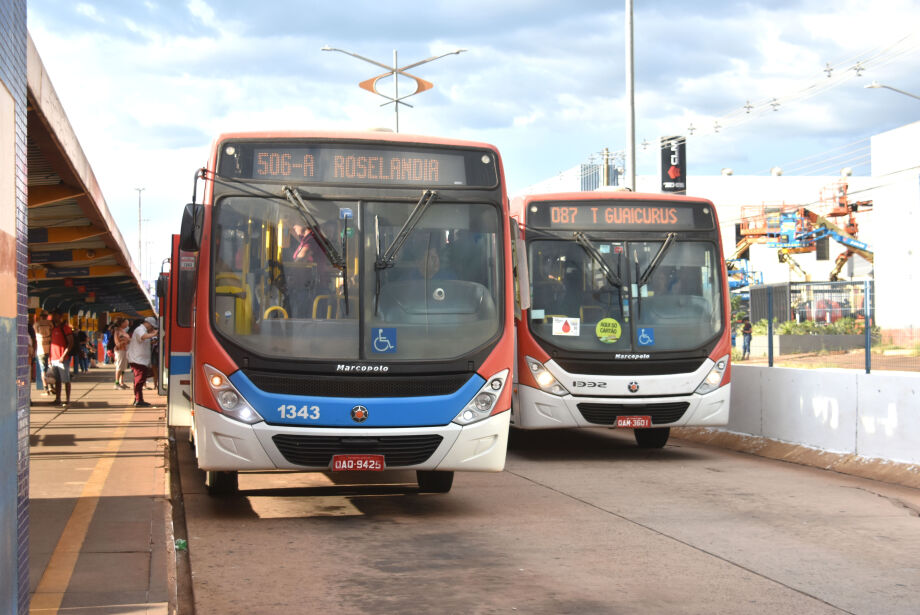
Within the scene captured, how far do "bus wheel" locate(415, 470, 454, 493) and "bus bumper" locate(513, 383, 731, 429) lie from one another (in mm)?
2684

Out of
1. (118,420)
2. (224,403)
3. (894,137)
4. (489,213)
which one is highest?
(894,137)

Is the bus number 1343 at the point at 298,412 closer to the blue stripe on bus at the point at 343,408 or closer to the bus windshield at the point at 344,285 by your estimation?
the blue stripe on bus at the point at 343,408

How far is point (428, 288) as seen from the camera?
8.84 metres

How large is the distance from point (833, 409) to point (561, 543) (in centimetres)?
600

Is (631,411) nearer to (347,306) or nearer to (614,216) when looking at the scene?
(614,216)

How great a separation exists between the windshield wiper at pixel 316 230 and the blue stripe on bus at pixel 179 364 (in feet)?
15.7

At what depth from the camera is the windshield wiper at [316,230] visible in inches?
343

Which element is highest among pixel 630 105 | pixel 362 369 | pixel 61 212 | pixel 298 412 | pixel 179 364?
pixel 630 105

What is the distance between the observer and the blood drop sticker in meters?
13.0

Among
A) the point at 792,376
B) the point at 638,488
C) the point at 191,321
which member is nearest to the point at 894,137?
the point at 792,376

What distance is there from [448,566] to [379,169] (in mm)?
3447

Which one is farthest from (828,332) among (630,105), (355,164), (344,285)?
(630,105)

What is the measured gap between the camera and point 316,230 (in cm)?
877

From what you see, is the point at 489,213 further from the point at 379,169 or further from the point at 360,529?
the point at 360,529
